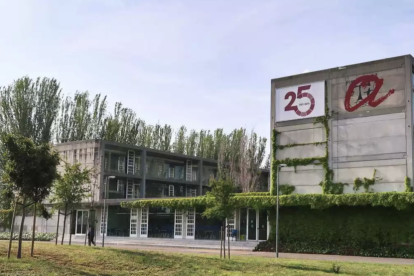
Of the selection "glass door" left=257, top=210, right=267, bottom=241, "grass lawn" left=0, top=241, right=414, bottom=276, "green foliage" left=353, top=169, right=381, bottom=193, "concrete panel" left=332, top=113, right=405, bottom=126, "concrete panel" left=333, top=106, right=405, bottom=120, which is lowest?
"grass lawn" left=0, top=241, right=414, bottom=276

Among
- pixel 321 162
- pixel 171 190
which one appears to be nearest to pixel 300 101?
pixel 321 162

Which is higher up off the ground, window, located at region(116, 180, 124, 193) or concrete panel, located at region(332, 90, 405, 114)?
concrete panel, located at region(332, 90, 405, 114)

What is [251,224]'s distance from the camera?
36.6 m

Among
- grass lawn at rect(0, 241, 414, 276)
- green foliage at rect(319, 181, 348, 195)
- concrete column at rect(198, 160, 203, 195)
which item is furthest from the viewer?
concrete column at rect(198, 160, 203, 195)

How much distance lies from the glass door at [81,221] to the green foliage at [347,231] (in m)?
21.4

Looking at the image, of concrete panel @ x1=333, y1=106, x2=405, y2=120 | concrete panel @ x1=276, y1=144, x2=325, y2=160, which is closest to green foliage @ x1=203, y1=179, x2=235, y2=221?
concrete panel @ x1=276, y1=144, x2=325, y2=160

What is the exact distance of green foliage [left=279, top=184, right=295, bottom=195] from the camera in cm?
3309

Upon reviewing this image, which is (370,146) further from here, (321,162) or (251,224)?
(251,224)

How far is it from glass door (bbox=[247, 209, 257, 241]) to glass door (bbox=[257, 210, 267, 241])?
518 millimetres

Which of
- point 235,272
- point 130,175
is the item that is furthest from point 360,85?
point 130,175

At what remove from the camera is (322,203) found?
3078 cm

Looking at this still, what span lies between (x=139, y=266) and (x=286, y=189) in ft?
60.3

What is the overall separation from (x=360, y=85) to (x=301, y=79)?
4303 mm

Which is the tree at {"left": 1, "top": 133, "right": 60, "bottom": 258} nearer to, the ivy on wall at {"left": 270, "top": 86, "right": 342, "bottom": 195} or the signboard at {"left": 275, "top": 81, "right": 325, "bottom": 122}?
the ivy on wall at {"left": 270, "top": 86, "right": 342, "bottom": 195}
